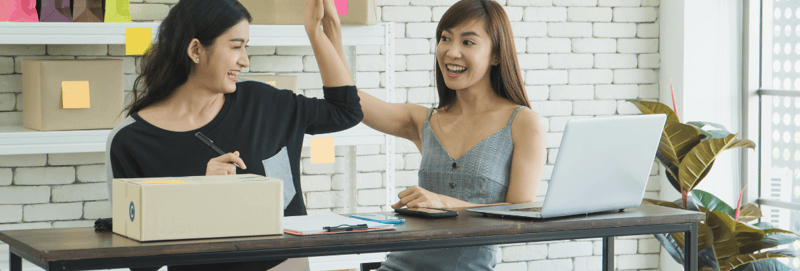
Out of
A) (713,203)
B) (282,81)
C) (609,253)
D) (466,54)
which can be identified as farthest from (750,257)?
(282,81)

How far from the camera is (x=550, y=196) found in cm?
153

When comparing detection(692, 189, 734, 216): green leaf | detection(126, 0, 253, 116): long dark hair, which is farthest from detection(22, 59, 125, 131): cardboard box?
detection(692, 189, 734, 216): green leaf

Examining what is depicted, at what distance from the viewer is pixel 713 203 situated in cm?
307

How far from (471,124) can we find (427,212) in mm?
467

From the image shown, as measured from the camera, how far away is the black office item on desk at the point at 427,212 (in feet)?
5.20

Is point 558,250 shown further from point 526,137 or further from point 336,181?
point 526,137

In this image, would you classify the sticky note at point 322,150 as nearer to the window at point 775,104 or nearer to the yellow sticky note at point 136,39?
the yellow sticky note at point 136,39

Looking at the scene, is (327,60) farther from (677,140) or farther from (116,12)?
(677,140)

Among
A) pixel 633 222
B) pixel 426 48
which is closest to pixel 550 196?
pixel 633 222

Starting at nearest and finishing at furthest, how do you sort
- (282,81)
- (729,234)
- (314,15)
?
(314,15) < (282,81) < (729,234)

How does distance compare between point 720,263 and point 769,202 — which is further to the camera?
point 769,202

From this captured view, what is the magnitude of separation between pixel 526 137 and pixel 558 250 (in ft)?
6.19

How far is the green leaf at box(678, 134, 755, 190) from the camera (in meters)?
2.87

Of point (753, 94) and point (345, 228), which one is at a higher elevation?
point (753, 94)
